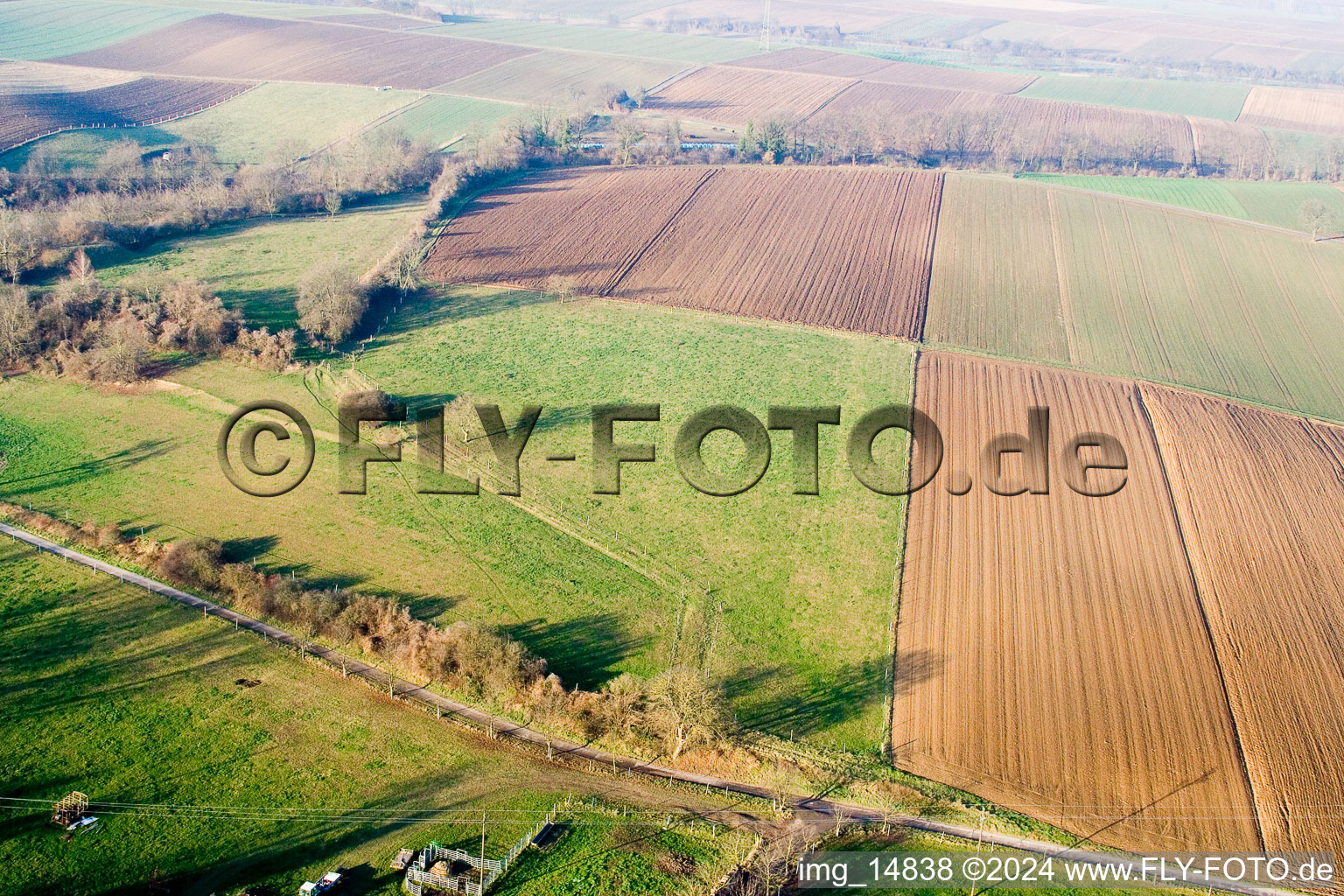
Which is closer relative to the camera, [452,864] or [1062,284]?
[452,864]

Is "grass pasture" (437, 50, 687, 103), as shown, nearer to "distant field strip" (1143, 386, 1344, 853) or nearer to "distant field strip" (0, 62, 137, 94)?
"distant field strip" (0, 62, 137, 94)

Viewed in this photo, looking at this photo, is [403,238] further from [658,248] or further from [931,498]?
[931,498]

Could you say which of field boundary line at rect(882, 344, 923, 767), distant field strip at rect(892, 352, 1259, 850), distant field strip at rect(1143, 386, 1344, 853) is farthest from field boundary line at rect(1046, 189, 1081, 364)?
field boundary line at rect(882, 344, 923, 767)

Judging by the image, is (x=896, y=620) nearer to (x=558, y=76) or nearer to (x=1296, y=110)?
(x=558, y=76)

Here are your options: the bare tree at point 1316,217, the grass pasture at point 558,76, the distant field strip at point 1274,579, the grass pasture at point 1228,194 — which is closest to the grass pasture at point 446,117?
the grass pasture at point 558,76

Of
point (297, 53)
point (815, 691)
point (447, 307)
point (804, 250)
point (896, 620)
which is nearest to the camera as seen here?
point (815, 691)

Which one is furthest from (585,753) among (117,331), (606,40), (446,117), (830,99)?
(606,40)
